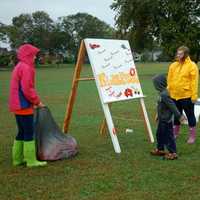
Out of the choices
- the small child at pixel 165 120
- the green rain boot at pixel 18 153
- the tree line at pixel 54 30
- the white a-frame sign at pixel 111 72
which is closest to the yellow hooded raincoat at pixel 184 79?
the white a-frame sign at pixel 111 72

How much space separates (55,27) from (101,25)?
46.3 ft

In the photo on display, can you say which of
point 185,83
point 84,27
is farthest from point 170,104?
point 84,27

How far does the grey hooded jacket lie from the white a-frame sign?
0.99m

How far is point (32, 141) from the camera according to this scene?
7.28 meters

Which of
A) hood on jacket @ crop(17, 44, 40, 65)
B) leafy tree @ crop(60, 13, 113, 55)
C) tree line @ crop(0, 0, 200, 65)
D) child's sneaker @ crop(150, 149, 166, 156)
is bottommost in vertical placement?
leafy tree @ crop(60, 13, 113, 55)

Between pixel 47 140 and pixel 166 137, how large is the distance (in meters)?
1.94

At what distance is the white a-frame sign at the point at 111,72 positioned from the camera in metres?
8.39

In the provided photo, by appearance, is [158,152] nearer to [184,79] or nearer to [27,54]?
[184,79]

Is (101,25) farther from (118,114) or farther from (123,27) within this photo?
(118,114)

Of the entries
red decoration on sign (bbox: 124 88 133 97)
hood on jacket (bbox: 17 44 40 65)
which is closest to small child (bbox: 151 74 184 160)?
red decoration on sign (bbox: 124 88 133 97)

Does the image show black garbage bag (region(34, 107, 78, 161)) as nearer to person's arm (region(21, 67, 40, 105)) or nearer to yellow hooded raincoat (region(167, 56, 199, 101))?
person's arm (region(21, 67, 40, 105))

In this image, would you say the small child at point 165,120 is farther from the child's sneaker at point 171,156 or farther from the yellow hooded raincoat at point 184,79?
the yellow hooded raincoat at point 184,79

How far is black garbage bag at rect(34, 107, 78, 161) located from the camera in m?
7.60

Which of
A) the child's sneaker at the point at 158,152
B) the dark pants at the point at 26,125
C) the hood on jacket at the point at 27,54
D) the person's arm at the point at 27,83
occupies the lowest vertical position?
the child's sneaker at the point at 158,152
